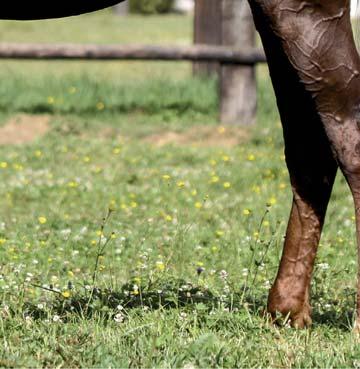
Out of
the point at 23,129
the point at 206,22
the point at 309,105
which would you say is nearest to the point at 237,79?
the point at 206,22

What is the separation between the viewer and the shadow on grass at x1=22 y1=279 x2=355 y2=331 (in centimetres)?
411

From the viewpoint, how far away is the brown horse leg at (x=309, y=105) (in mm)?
3869

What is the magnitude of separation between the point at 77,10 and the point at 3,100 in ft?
24.3

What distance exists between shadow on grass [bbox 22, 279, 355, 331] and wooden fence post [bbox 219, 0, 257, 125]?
5878 millimetres

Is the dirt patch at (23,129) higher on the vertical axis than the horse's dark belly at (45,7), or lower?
lower

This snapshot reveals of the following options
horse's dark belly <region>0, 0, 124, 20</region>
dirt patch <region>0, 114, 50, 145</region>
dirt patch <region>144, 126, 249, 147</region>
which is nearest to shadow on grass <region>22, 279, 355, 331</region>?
horse's dark belly <region>0, 0, 124, 20</region>

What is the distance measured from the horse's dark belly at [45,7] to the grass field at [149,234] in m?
1.12

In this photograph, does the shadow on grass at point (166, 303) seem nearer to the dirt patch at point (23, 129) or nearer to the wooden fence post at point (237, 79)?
the dirt patch at point (23, 129)

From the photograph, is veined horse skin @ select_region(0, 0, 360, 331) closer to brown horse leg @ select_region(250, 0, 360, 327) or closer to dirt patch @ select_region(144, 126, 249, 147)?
brown horse leg @ select_region(250, 0, 360, 327)

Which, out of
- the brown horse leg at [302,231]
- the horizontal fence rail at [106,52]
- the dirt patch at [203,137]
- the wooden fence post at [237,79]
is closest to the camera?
the brown horse leg at [302,231]

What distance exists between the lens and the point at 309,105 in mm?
4004

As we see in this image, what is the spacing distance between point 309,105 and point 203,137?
19.7ft

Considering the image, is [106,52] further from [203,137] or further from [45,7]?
[45,7]

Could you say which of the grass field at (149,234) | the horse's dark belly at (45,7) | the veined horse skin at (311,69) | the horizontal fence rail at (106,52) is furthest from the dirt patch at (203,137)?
the horse's dark belly at (45,7)
